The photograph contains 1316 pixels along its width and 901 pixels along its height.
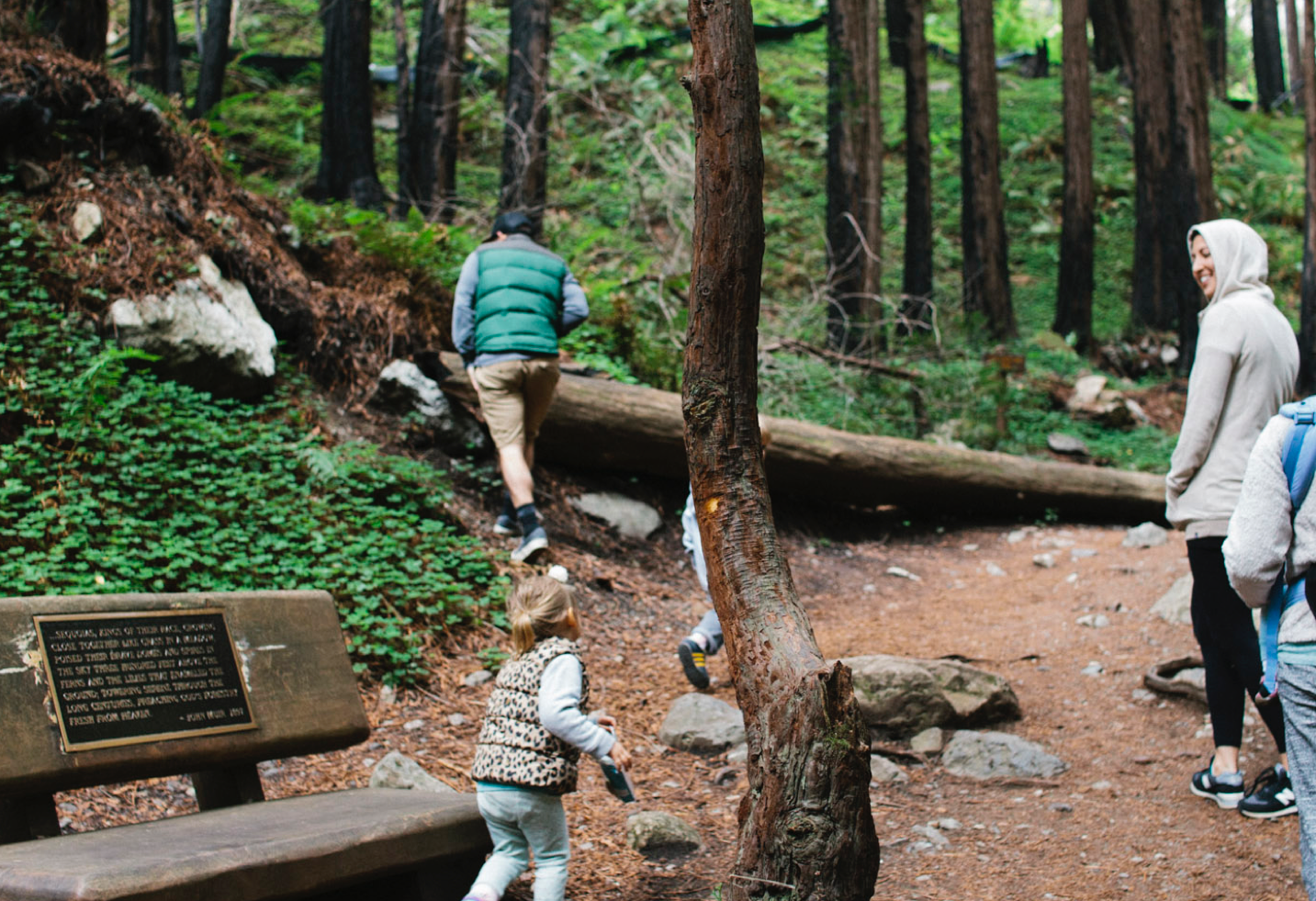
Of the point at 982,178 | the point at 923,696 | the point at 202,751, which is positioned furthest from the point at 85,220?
the point at 982,178

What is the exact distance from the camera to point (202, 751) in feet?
10.7

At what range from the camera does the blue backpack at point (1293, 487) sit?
2.71 m

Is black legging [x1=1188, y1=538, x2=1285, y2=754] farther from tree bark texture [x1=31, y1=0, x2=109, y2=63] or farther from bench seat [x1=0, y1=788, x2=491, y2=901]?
tree bark texture [x1=31, y1=0, x2=109, y2=63]

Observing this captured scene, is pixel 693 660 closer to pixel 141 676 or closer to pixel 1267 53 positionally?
pixel 141 676

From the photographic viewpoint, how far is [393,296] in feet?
28.0

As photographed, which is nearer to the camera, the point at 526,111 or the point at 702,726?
the point at 702,726

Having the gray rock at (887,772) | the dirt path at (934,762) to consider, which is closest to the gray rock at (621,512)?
the dirt path at (934,762)

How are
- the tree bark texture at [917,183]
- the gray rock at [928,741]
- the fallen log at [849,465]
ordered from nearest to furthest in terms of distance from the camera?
the gray rock at [928,741]
the fallen log at [849,465]
the tree bark texture at [917,183]

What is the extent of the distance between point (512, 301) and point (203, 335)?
6.85 ft

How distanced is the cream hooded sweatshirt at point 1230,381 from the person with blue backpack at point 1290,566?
1.27m

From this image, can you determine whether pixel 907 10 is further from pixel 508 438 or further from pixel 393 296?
pixel 508 438

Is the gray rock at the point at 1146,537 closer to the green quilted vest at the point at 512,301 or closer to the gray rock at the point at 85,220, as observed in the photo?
the green quilted vest at the point at 512,301

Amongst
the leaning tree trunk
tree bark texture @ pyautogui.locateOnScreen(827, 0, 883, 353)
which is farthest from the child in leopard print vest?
tree bark texture @ pyautogui.locateOnScreen(827, 0, 883, 353)

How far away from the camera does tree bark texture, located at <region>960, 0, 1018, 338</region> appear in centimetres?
1545
